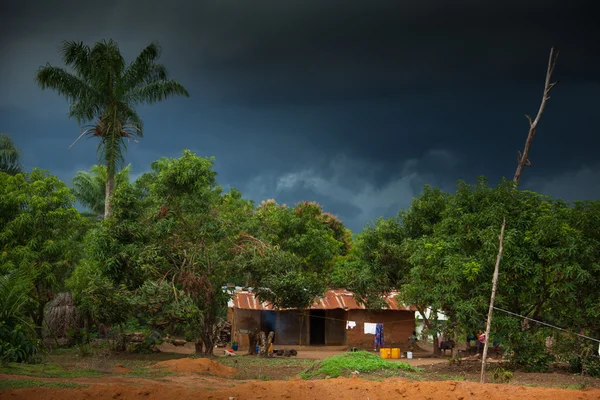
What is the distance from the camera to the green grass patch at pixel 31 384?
39.3 ft

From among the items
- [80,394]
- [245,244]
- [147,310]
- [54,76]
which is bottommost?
[80,394]

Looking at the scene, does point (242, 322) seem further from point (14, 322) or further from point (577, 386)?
point (577, 386)

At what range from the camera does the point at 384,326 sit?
3080 cm

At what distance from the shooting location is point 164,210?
23906mm

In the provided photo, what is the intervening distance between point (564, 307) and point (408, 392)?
32.1ft

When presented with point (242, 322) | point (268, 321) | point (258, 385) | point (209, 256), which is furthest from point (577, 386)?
point (268, 321)

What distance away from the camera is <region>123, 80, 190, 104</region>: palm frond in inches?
1180

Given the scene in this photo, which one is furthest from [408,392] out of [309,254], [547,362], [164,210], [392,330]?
[309,254]

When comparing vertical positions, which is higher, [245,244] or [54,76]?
[54,76]

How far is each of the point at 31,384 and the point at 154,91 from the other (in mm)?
20286

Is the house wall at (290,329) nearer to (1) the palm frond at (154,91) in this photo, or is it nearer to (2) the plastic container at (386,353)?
(2) the plastic container at (386,353)

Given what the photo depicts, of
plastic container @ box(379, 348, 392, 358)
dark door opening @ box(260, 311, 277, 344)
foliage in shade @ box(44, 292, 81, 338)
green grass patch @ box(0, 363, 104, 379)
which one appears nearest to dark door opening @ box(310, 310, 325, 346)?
dark door opening @ box(260, 311, 277, 344)

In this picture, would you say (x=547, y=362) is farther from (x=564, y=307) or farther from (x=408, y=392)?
(x=408, y=392)

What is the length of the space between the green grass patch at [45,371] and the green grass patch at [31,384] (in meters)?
1.42
